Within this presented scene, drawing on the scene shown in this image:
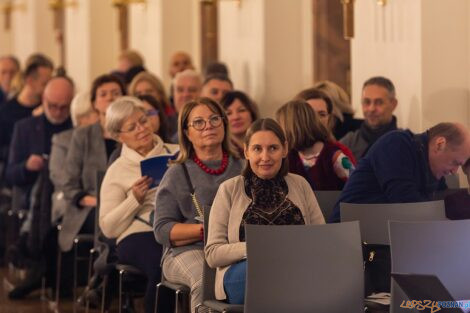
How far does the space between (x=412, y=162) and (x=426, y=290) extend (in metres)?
1.54

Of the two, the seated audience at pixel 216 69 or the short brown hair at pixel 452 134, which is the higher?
the seated audience at pixel 216 69

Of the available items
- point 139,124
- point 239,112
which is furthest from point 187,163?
point 239,112

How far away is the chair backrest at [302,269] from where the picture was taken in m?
5.34

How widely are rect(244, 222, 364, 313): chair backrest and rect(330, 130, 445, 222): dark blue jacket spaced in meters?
1.02

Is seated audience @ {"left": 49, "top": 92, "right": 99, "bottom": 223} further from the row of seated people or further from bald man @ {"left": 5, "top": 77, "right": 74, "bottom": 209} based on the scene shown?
bald man @ {"left": 5, "top": 77, "right": 74, "bottom": 209}

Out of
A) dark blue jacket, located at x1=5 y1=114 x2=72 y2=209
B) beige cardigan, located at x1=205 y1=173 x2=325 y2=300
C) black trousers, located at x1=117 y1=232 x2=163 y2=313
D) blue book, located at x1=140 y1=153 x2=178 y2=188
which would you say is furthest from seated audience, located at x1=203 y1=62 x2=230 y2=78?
beige cardigan, located at x1=205 y1=173 x2=325 y2=300

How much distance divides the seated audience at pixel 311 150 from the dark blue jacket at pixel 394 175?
1.66 feet

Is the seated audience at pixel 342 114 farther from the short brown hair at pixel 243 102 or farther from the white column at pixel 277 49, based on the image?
the white column at pixel 277 49

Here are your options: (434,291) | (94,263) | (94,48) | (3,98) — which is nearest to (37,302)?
(94,263)

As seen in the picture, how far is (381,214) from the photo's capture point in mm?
6047

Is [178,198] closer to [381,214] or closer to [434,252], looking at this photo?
[381,214]

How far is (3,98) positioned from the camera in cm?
1467

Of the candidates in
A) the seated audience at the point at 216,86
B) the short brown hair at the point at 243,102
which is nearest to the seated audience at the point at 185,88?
the seated audience at the point at 216,86

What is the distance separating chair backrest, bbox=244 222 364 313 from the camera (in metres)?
5.34
